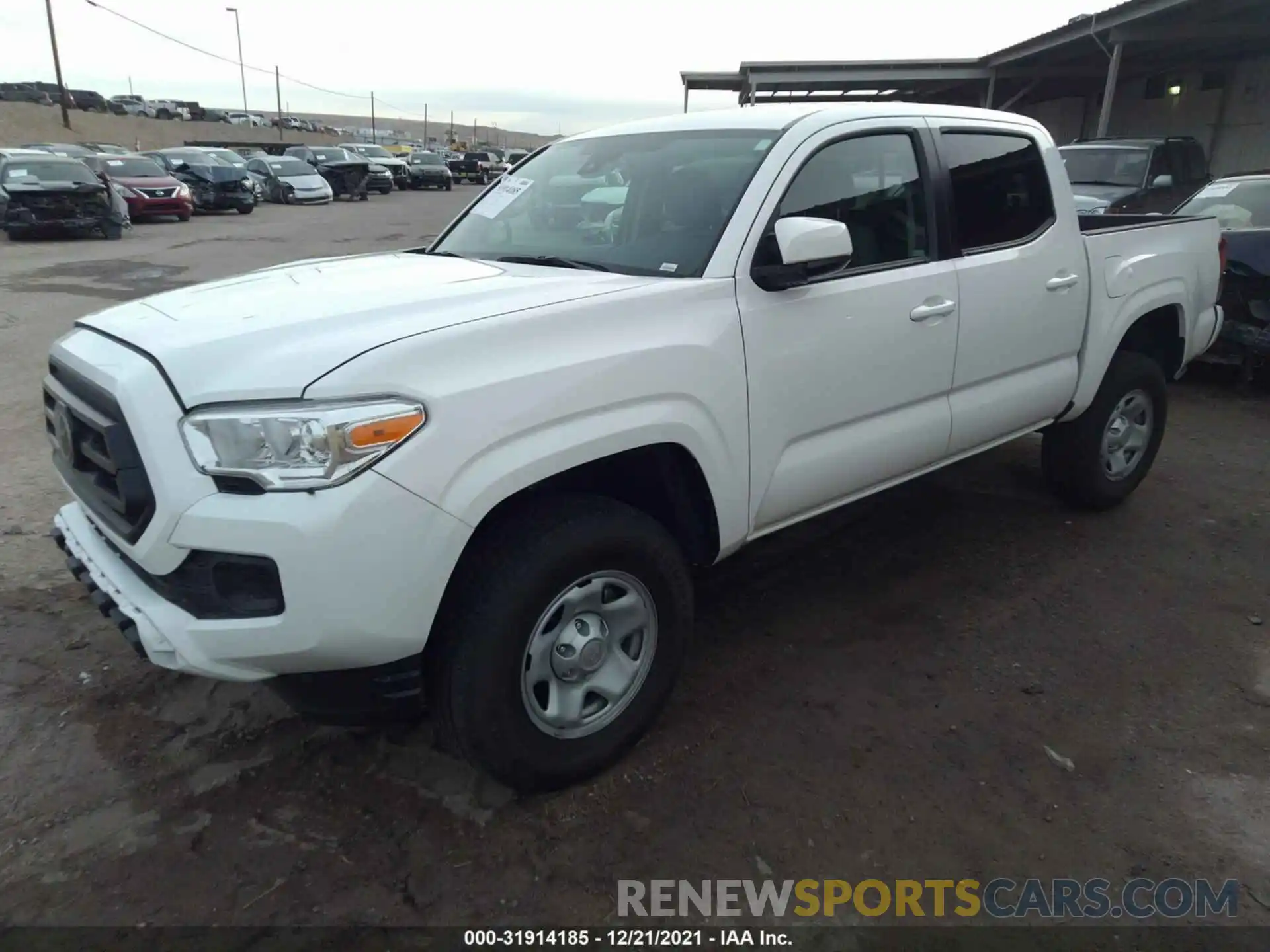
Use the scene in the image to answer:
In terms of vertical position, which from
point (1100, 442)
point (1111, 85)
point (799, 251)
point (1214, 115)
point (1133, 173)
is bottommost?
point (1100, 442)

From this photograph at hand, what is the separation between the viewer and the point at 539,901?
2281 mm

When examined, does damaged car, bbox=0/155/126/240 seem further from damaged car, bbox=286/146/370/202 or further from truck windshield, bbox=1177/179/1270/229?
truck windshield, bbox=1177/179/1270/229

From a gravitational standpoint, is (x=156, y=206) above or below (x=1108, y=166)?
below

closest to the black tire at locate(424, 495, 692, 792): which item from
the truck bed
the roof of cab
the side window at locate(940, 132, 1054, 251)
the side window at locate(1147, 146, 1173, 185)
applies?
the roof of cab

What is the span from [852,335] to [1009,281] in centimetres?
104

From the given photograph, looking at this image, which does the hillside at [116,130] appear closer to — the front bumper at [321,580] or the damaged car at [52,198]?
the damaged car at [52,198]

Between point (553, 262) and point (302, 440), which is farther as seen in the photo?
point (553, 262)

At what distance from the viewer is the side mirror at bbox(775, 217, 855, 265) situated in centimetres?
266

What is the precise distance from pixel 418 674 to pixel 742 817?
101 cm

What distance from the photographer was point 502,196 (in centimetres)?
371

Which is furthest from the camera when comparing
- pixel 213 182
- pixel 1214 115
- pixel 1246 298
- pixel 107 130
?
pixel 107 130

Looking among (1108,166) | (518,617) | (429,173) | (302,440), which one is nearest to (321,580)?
(302,440)

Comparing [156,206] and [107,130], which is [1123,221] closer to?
[156,206]

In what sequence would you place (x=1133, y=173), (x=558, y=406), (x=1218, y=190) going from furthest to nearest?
1. (x=1133, y=173)
2. (x=1218, y=190)
3. (x=558, y=406)
